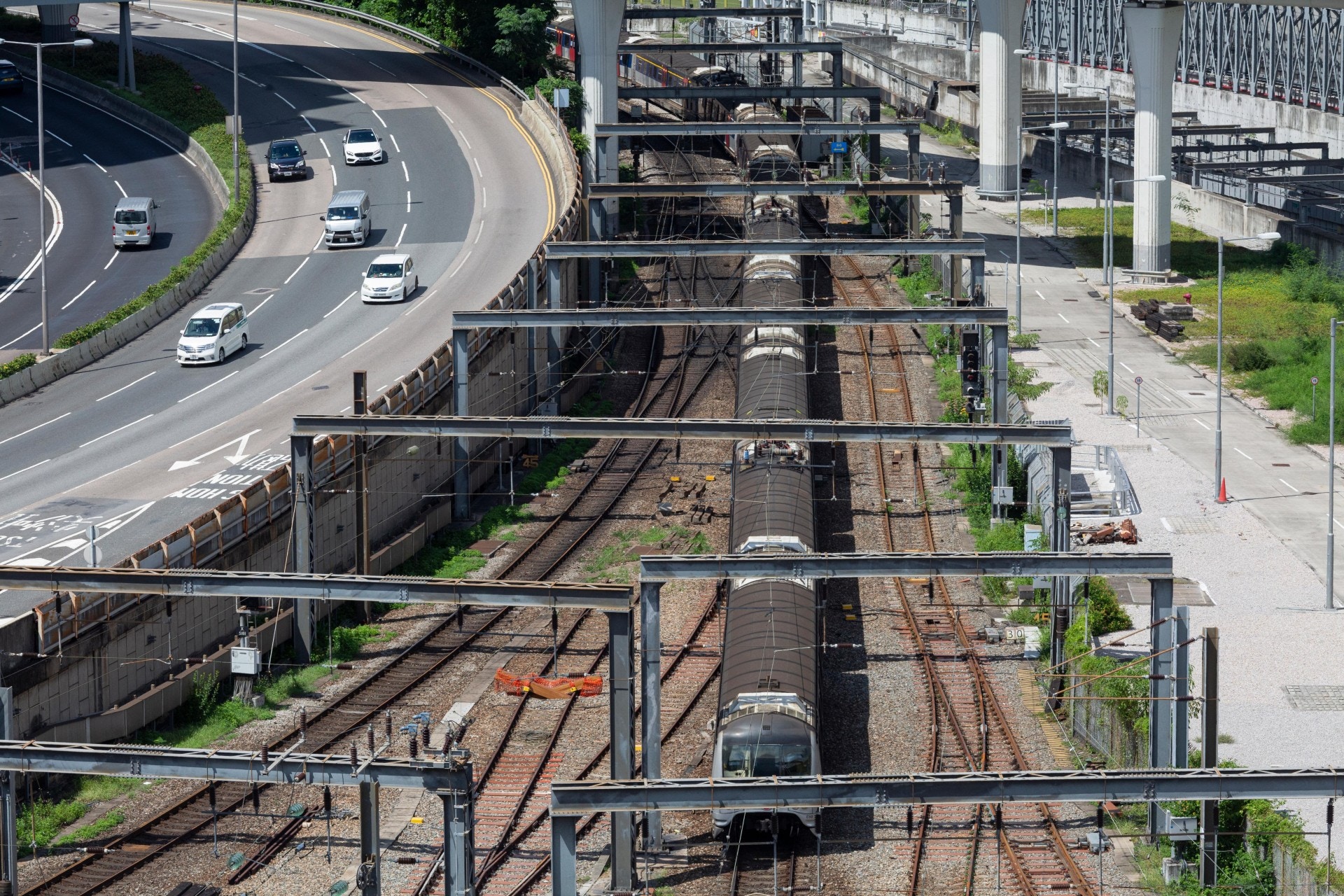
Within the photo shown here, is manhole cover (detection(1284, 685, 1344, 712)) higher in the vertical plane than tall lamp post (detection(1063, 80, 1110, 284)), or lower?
lower

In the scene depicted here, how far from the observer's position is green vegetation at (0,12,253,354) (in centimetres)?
7950

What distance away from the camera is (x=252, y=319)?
225ft

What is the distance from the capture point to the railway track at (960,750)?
106 feet

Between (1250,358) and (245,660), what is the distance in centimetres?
4700

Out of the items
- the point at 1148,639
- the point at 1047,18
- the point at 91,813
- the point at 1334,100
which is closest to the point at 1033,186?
the point at 1334,100

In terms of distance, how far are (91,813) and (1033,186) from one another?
82254 millimetres

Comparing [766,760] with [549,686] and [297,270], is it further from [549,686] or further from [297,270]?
[297,270]

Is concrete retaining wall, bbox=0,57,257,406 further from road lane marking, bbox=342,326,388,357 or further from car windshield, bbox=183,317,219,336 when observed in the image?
road lane marking, bbox=342,326,388,357

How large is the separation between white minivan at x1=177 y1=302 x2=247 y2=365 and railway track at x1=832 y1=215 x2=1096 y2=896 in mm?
23685

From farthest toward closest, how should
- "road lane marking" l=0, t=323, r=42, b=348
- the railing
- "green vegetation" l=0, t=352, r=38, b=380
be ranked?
"road lane marking" l=0, t=323, r=42, b=348 → "green vegetation" l=0, t=352, r=38, b=380 → the railing

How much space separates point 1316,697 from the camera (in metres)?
40.7

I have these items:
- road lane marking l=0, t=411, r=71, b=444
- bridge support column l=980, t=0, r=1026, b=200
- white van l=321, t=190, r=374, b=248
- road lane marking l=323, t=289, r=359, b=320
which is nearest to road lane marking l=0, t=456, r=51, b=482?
road lane marking l=0, t=411, r=71, b=444

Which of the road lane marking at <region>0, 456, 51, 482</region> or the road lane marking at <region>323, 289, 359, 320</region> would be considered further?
the road lane marking at <region>323, 289, 359, 320</region>

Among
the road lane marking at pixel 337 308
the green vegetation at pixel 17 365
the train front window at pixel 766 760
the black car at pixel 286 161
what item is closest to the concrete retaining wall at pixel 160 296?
the green vegetation at pixel 17 365
